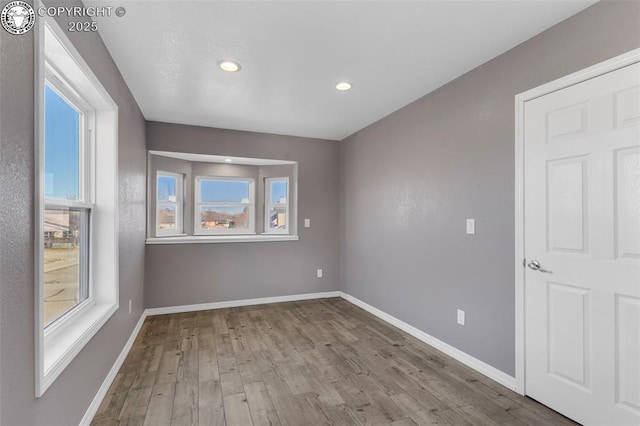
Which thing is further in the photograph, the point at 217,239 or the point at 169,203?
the point at 169,203

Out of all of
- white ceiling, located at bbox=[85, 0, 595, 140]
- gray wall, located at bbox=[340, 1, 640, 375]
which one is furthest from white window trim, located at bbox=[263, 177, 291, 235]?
white ceiling, located at bbox=[85, 0, 595, 140]

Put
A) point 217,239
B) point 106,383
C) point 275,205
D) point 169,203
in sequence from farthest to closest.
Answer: point 275,205 → point 169,203 → point 217,239 → point 106,383

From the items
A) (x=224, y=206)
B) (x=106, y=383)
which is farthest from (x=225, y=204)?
(x=106, y=383)

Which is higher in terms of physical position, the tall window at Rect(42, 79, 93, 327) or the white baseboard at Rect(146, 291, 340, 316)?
the tall window at Rect(42, 79, 93, 327)

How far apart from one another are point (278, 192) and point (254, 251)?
104cm

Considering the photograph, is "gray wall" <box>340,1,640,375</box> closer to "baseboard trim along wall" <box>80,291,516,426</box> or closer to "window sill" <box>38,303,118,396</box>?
"baseboard trim along wall" <box>80,291,516,426</box>

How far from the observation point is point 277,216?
486cm

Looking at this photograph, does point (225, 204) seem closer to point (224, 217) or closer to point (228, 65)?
point (224, 217)

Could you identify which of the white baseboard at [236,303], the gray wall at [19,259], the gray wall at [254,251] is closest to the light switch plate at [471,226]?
the gray wall at [254,251]

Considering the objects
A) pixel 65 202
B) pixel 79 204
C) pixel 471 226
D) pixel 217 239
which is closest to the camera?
pixel 65 202

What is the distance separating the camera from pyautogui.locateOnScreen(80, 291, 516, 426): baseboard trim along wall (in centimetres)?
215

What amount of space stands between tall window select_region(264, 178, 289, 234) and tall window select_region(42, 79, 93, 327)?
278cm

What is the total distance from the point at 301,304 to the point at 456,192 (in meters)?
2.64

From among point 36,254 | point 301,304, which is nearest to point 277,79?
point 36,254
